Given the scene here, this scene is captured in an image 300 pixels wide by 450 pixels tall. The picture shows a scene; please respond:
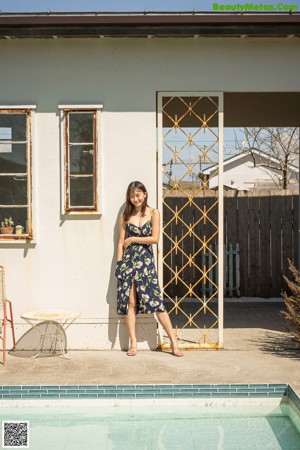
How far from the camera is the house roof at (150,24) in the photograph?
7.01 meters

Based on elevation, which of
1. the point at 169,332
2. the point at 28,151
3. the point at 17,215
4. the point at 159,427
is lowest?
the point at 159,427

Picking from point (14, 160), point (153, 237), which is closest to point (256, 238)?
point (153, 237)

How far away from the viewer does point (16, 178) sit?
25.1 ft

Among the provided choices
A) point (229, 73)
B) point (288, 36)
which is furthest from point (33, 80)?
point (288, 36)

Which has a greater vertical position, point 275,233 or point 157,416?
point 275,233

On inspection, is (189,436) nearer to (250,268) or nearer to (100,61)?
(100,61)

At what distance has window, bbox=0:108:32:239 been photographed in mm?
7602

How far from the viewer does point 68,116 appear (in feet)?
24.9

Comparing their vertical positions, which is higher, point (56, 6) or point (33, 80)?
point (56, 6)

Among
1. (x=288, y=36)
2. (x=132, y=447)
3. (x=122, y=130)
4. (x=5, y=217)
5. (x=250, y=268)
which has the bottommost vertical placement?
(x=132, y=447)

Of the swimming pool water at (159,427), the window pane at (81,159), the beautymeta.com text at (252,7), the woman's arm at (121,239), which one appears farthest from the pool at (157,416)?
the beautymeta.com text at (252,7)

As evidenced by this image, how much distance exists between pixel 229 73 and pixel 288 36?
0.78 m

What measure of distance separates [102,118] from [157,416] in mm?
3541

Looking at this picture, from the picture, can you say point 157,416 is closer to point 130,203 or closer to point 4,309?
point 4,309
